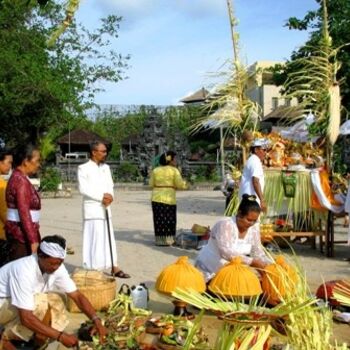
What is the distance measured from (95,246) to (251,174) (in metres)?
2.32

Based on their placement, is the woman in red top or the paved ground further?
the paved ground

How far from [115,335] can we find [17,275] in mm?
908

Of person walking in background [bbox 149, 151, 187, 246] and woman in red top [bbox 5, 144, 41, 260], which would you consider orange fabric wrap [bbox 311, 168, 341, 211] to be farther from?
woman in red top [bbox 5, 144, 41, 260]

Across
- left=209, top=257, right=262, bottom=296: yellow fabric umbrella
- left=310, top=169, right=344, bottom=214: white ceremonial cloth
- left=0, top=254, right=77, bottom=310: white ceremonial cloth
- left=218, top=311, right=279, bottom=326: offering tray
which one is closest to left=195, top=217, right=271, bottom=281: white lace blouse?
left=209, top=257, right=262, bottom=296: yellow fabric umbrella

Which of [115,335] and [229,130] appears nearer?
[115,335]

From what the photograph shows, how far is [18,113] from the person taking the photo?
2422cm

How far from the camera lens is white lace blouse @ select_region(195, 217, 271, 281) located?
6.04m

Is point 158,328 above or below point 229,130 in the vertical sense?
below

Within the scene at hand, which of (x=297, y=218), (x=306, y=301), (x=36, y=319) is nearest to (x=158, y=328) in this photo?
(x=36, y=319)

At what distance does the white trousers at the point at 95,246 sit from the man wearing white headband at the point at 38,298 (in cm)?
257

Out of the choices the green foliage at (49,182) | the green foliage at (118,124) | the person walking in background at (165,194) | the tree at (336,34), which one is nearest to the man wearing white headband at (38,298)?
the person walking in background at (165,194)

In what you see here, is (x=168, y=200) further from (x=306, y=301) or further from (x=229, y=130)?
(x=306, y=301)

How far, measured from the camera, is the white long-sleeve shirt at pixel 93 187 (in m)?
7.56

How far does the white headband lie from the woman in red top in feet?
4.39
